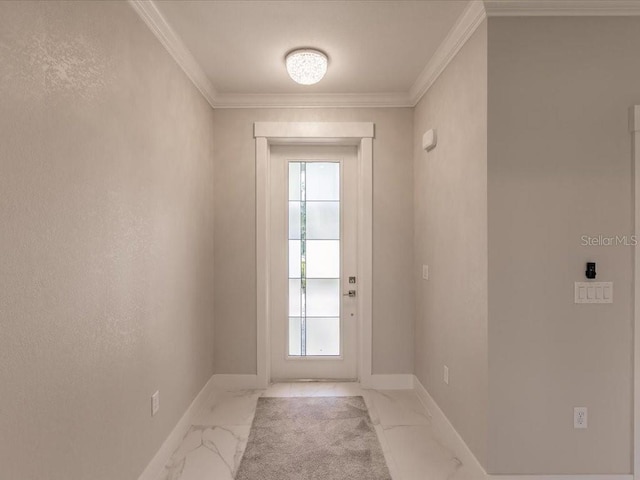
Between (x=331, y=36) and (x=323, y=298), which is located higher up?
(x=331, y=36)

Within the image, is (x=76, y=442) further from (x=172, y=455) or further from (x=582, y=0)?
(x=582, y=0)

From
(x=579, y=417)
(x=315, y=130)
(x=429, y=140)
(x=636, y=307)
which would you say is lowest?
(x=579, y=417)

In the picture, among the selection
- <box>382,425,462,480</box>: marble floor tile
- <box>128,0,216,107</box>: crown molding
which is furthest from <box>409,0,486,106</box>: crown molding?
<box>382,425,462,480</box>: marble floor tile

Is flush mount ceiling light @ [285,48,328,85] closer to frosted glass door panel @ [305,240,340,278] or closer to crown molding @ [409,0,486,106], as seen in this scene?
crown molding @ [409,0,486,106]

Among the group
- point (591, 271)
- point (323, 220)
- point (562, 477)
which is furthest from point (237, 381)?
point (591, 271)

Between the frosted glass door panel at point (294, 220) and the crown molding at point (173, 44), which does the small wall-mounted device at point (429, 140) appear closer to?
the frosted glass door panel at point (294, 220)

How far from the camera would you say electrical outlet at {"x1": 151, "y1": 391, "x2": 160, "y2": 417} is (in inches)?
84.0

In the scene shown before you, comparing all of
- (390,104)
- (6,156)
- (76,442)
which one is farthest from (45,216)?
(390,104)

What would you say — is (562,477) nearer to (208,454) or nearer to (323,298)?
(208,454)

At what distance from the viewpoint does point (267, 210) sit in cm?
348

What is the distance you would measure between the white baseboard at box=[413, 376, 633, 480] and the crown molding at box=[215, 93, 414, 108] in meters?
2.46

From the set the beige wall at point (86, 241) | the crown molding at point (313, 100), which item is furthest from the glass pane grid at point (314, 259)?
the beige wall at point (86, 241)

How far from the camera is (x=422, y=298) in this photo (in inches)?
127

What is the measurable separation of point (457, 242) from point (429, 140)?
884 mm
